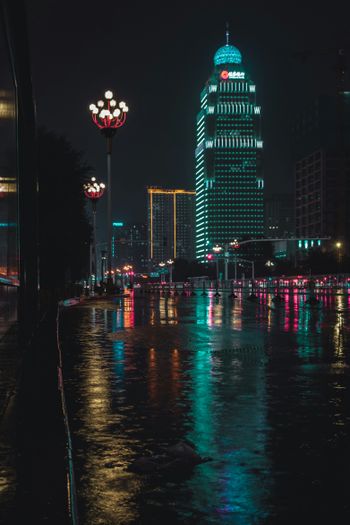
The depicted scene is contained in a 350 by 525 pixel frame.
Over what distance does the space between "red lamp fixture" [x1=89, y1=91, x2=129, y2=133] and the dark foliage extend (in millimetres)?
11279

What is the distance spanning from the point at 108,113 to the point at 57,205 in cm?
1826

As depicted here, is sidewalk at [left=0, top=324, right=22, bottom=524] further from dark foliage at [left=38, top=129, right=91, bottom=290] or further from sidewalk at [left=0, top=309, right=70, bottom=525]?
dark foliage at [left=38, top=129, right=91, bottom=290]

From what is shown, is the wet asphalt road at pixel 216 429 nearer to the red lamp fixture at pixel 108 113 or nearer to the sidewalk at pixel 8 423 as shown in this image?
the sidewalk at pixel 8 423

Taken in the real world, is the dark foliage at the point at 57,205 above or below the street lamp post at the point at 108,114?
below

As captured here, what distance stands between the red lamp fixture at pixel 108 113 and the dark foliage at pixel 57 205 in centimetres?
1128

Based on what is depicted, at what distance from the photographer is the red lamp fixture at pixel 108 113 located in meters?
59.1

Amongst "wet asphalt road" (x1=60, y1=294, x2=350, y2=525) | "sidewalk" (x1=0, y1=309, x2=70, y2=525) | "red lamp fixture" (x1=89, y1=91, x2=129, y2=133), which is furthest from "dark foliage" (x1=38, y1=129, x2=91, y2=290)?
"sidewalk" (x1=0, y1=309, x2=70, y2=525)

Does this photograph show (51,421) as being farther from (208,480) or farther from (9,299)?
(9,299)

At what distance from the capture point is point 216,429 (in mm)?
8055

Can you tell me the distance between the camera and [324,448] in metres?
7.05

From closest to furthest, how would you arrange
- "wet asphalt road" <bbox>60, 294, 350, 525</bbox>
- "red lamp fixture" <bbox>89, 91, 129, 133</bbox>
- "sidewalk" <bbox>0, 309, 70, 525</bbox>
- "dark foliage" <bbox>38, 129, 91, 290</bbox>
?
"sidewalk" <bbox>0, 309, 70, 525</bbox>, "wet asphalt road" <bbox>60, 294, 350, 525</bbox>, "dark foliage" <bbox>38, 129, 91, 290</bbox>, "red lamp fixture" <bbox>89, 91, 129, 133</bbox>

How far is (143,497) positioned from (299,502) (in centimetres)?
98

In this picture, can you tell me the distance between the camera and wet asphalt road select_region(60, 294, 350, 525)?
206 inches

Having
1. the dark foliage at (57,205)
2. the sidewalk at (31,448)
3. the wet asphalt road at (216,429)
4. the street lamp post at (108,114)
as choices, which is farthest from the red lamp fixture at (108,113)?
the sidewalk at (31,448)
